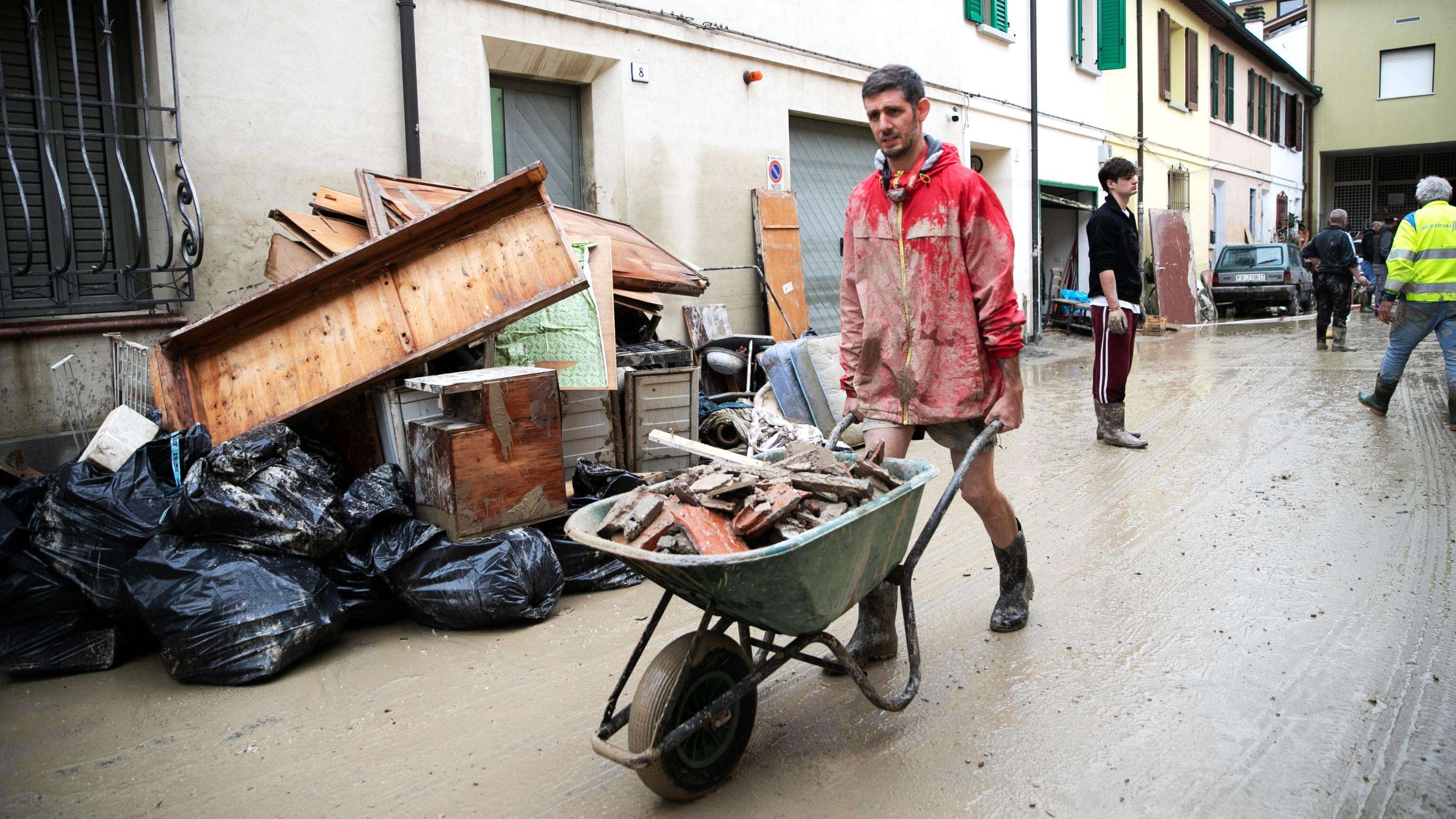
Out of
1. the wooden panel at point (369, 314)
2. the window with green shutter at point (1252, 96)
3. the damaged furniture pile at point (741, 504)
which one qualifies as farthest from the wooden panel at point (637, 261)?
the window with green shutter at point (1252, 96)

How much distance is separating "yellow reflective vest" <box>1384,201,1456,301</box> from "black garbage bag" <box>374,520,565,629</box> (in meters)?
6.66

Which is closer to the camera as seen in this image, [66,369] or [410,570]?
[410,570]

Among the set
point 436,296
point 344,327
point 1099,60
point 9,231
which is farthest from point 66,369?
point 1099,60

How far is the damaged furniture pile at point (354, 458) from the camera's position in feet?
11.7

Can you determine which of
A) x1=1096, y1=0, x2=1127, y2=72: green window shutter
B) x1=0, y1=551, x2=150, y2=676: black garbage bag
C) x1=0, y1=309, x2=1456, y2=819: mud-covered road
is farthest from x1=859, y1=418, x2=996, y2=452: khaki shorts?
x1=1096, y1=0, x2=1127, y2=72: green window shutter

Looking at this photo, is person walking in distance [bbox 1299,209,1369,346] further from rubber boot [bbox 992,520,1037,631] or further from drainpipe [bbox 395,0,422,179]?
drainpipe [bbox 395,0,422,179]

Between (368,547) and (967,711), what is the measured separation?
250 cm

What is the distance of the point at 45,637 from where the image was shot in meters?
3.56

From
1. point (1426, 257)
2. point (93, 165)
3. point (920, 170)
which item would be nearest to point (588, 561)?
point (920, 170)

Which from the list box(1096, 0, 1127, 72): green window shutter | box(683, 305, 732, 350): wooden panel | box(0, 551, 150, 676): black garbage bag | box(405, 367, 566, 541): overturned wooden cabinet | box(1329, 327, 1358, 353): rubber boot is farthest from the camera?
box(1096, 0, 1127, 72): green window shutter

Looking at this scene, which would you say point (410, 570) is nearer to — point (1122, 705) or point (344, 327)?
point (344, 327)

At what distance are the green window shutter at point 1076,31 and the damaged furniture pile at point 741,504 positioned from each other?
16.3m

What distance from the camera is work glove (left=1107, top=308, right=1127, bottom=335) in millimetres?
6480

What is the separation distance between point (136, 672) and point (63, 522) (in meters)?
0.66
